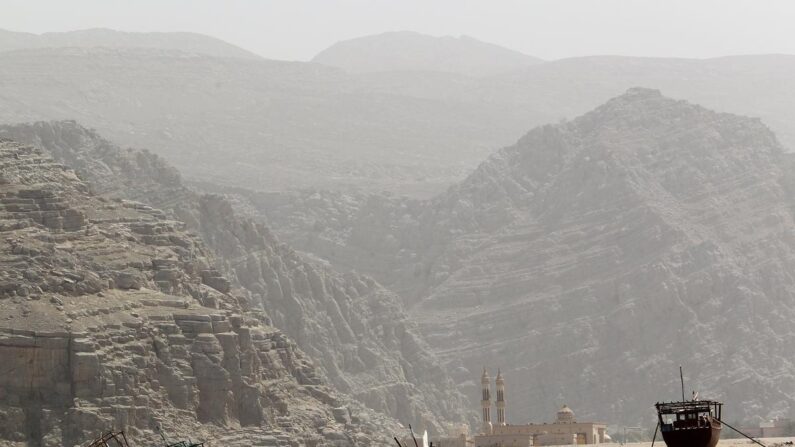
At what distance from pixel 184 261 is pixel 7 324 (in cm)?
2634

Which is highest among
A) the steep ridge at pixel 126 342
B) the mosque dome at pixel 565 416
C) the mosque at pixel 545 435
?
the steep ridge at pixel 126 342

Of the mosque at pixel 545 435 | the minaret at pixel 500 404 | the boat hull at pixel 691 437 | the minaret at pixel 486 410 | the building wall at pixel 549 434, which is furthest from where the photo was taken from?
the minaret at pixel 500 404

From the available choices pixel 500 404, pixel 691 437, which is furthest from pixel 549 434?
pixel 691 437

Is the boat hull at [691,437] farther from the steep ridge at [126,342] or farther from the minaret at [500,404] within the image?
the minaret at [500,404]

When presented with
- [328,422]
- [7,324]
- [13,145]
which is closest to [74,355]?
[7,324]

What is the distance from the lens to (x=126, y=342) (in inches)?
6265

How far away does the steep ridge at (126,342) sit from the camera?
153750 millimetres

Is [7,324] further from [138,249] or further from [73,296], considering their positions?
[138,249]

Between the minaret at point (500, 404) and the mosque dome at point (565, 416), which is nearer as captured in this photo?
the mosque dome at point (565, 416)

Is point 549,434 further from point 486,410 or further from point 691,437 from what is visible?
point 691,437

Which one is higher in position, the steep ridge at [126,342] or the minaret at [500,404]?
the steep ridge at [126,342]

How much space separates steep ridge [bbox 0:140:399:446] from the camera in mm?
153750

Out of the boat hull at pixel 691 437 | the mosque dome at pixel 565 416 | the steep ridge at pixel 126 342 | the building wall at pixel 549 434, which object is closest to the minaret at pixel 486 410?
the building wall at pixel 549 434

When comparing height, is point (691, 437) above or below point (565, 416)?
above
